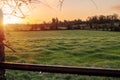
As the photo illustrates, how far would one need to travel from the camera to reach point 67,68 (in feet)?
8.41

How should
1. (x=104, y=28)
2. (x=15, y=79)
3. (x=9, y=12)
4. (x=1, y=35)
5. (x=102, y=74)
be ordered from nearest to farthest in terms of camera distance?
1. (x=102, y=74)
2. (x=1, y=35)
3. (x=9, y=12)
4. (x=15, y=79)
5. (x=104, y=28)

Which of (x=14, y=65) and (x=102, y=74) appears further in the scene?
(x=14, y=65)

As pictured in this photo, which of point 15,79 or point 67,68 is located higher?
point 67,68

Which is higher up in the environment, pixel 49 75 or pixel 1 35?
pixel 1 35

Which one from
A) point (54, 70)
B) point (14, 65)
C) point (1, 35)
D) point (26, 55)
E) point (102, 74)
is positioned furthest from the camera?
point (26, 55)

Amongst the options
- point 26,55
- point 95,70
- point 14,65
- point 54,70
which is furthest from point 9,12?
point 26,55

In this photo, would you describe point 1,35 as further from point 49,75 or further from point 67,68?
point 49,75

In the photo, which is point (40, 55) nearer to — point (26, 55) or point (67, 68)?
point (26, 55)

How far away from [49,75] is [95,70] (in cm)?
697

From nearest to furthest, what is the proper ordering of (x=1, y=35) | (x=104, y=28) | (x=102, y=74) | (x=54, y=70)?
(x=102, y=74)
(x=54, y=70)
(x=1, y=35)
(x=104, y=28)

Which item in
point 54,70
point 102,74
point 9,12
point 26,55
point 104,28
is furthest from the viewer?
point 104,28

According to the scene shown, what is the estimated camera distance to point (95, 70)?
2.46m

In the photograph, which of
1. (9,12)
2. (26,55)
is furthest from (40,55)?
(9,12)

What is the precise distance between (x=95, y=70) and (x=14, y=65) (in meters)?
0.79
